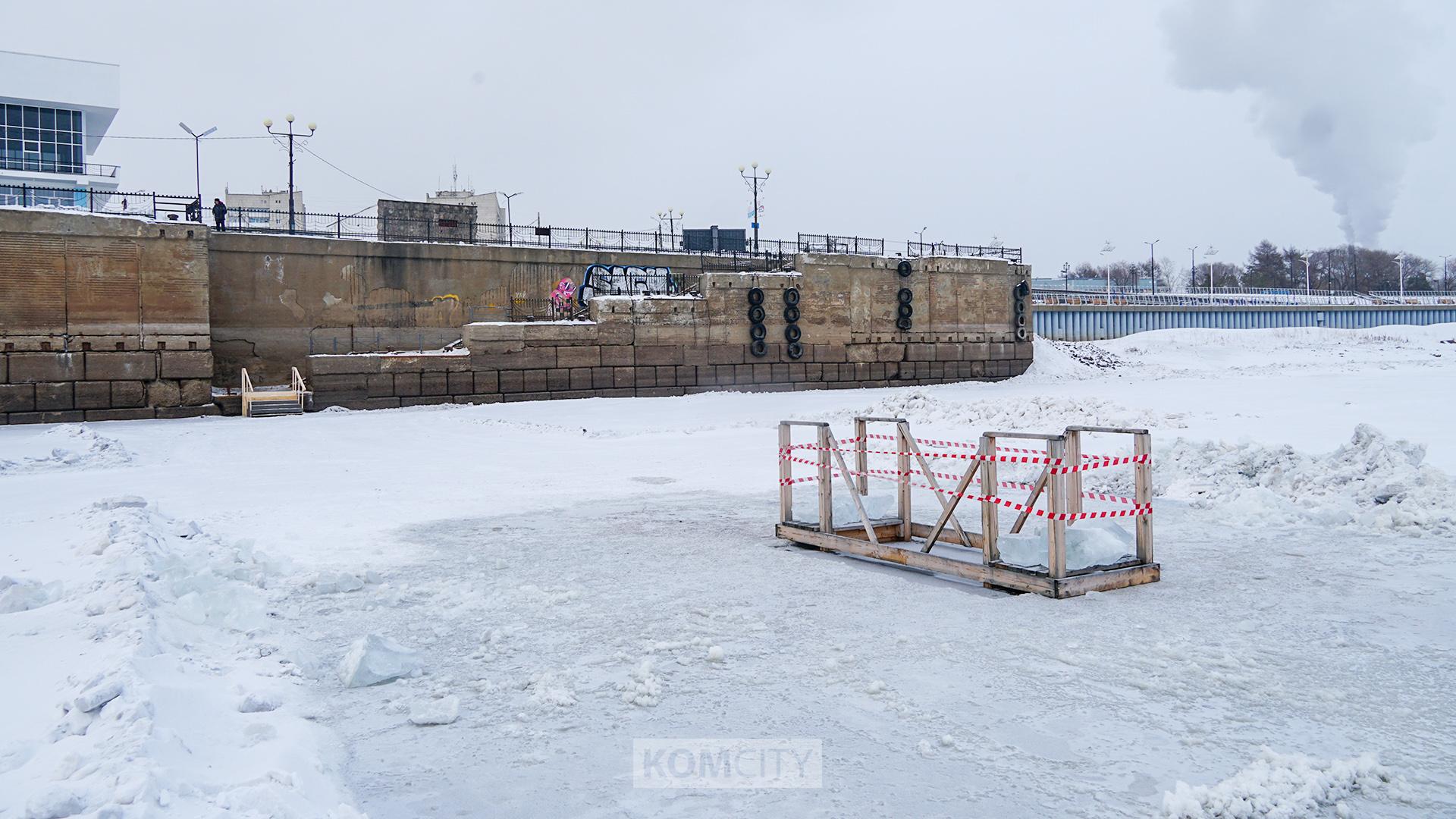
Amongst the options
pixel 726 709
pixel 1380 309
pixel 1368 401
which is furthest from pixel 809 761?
pixel 1380 309

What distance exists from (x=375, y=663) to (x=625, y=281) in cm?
3154

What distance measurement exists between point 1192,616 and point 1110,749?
2.92 meters

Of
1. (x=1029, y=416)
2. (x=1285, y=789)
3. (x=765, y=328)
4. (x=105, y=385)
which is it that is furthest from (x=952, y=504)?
(x=765, y=328)

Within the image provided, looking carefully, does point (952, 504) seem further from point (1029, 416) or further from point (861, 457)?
point (1029, 416)

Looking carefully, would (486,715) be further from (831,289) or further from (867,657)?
(831,289)

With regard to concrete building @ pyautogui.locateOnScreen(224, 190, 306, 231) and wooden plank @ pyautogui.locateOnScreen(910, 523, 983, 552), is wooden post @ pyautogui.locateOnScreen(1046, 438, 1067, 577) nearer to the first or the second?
wooden plank @ pyautogui.locateOnScreen(910, 523, 983, 552)

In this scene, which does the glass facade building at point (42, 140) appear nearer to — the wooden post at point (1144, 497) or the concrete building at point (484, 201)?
the concrete building at point (484, 201)

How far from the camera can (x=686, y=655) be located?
6641 millimetres

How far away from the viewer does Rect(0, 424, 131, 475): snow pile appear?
1636cm

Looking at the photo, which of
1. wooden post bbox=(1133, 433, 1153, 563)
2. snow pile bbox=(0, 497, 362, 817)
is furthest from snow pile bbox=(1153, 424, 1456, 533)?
snow pile bbox=(0, 497, 362, 817)

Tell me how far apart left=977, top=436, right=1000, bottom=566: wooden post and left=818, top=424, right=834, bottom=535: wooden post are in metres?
1.89

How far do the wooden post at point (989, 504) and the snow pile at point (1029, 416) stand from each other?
1107cm

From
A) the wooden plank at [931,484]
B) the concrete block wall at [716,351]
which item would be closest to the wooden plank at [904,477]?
the wooden plank at [931,484]

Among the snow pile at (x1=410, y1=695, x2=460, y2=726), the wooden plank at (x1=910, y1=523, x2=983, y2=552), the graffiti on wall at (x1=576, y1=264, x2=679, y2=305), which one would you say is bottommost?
the snow pile at (x1=410, y1=695, x2=460, y2=726)
